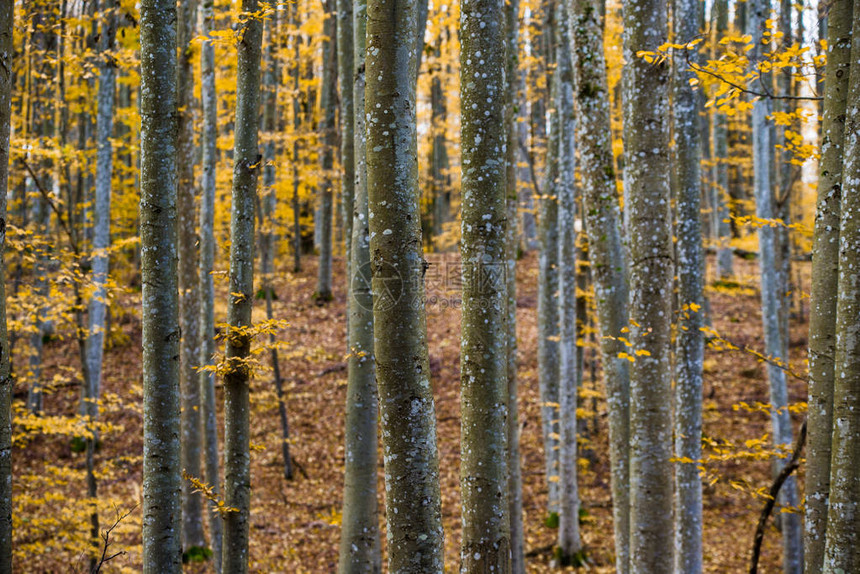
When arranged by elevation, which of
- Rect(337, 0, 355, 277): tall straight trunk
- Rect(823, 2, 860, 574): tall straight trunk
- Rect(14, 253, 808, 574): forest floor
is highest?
Rect(337, 0, 355, 277): tall straight trunk

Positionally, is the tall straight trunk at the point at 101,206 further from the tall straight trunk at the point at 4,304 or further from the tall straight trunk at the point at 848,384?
the tall straight trunk at the point at 848,384

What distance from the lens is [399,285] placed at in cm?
258

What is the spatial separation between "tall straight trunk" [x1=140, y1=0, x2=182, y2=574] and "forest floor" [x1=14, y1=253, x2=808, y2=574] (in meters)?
4.04

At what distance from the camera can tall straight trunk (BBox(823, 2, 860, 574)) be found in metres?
2.66

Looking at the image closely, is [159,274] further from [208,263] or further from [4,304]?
[208,263]

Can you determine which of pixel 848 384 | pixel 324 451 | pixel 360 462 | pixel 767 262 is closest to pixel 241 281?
pixel 360 462

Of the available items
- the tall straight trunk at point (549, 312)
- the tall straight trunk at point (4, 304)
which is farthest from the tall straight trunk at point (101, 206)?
the tall straight trunk at point (4, 304)

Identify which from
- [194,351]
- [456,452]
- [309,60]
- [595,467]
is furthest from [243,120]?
[309,60]

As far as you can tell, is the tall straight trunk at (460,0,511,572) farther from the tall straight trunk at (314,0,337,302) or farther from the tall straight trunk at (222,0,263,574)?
the tall straight trunk at (314,0,337,302)

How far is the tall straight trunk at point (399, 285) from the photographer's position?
2600 millimetres

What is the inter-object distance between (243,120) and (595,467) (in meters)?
9.89

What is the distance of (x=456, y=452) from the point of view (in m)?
11.5

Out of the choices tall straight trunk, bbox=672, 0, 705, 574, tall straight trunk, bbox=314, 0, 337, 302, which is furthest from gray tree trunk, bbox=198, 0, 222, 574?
tall straight trunk, bbox=314, 0, 337, 302

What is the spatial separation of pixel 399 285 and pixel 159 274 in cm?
140
